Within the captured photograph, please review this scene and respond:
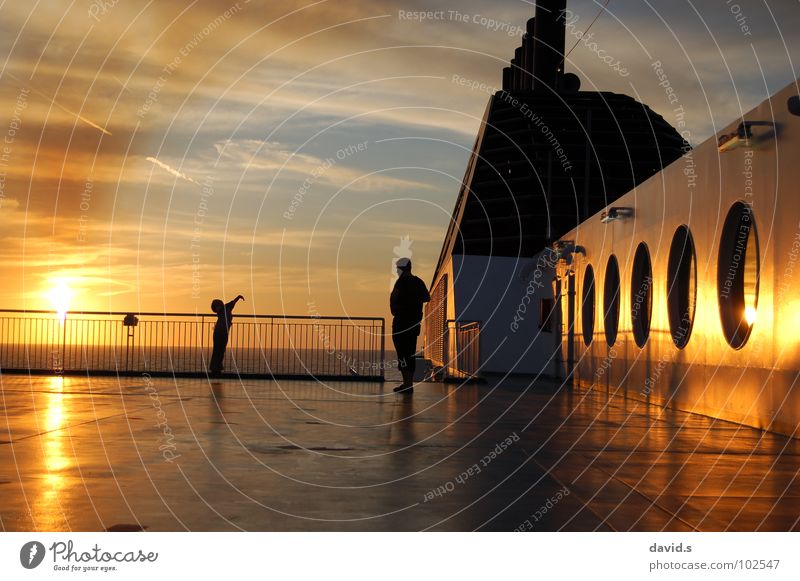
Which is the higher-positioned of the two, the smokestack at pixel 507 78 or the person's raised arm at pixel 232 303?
the smokestack at pixel 507 78

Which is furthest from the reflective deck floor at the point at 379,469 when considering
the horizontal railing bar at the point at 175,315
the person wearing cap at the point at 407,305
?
the horizontal railing bar at the point at 175,315

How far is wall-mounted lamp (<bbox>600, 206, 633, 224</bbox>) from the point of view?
701 inches

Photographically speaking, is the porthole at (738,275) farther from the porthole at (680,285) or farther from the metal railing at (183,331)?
the metal railing at (183,331)

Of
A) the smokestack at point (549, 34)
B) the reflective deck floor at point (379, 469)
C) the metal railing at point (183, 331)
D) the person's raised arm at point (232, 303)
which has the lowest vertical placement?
the reflective deck floor at point (379, 469)

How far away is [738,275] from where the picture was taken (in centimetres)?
1236

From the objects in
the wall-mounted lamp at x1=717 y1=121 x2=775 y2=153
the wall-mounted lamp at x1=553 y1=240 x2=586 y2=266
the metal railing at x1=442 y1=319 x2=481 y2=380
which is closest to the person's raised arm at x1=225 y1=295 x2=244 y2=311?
the metal railing at x1=442 y1=319 x2=481 y2=380

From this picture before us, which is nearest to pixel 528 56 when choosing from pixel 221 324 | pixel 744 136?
pixel 221 324

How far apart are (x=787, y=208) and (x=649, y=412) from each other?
13.1 feet

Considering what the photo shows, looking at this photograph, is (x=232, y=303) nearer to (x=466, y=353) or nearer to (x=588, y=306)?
(x=466, y=353)

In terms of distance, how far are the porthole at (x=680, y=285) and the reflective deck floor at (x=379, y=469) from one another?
84.4 inches

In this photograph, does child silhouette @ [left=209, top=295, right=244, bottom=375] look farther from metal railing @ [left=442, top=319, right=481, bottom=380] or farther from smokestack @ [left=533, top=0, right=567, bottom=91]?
smokestack @ [left=533, top=0, right=567, bottom=91]

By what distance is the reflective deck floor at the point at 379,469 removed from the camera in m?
4.93

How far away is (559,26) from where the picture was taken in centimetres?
7219

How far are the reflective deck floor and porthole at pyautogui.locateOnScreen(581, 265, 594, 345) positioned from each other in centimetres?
931
